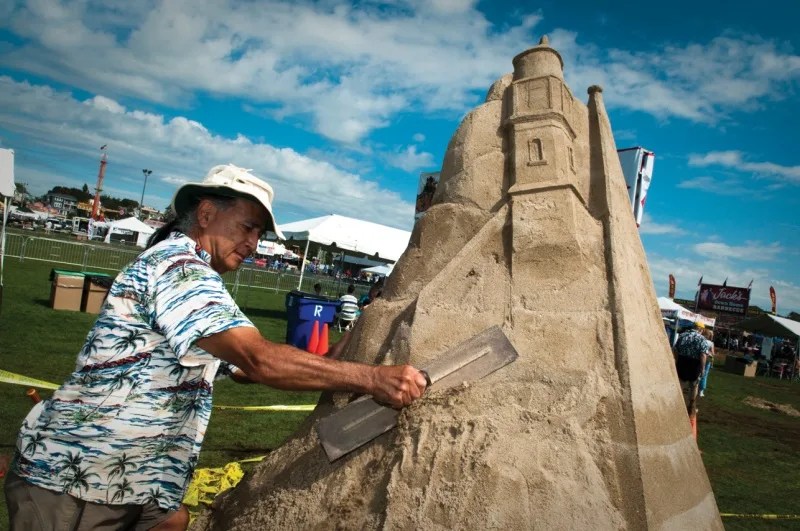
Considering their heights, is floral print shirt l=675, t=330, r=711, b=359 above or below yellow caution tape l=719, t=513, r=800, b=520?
above

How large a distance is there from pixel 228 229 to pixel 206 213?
Answer: 0.11 metres

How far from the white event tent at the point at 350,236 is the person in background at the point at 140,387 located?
12656mm

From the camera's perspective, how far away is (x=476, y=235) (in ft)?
8.73

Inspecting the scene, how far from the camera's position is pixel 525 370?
2223mm

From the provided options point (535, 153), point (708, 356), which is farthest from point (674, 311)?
point (535, 153)

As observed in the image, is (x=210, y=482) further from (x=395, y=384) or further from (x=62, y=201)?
(x=62, y=201)

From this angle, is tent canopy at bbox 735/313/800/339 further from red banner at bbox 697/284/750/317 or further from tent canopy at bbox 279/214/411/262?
tent canopy at bbox 279/214/411/262

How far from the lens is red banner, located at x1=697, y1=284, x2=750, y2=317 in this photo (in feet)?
111

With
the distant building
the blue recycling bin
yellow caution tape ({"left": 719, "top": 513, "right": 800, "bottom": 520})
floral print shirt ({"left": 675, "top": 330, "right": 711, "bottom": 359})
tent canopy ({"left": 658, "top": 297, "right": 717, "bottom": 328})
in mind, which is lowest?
yellow caution tape ({"left": 719, "top": 513, "right": 800, "bottom": 520})

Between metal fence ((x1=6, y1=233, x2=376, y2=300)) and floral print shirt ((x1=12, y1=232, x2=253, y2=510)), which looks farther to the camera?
metal fence ((x1=6, y1=233, x2=376, y2=300))

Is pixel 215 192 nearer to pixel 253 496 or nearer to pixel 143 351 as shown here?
pixel 143 351

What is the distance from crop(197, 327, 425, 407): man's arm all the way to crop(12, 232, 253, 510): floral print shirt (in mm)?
64

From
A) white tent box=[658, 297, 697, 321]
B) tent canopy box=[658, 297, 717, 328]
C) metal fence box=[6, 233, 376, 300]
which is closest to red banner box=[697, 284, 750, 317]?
tent canopy box=[658, 297, 717, 328]

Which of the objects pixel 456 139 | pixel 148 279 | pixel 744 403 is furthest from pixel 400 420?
pixel 744 403
